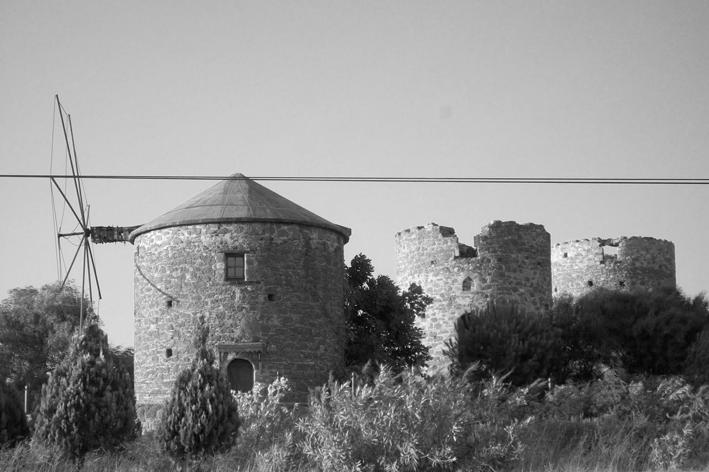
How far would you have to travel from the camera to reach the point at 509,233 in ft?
118

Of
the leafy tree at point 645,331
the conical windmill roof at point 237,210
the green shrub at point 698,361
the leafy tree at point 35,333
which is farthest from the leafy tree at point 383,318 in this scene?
the leafy tree at point 35,333

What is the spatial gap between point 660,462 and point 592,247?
22.5 meters

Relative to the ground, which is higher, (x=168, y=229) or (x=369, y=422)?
(x=168, y=229)

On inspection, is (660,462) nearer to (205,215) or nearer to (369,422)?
(369,422)

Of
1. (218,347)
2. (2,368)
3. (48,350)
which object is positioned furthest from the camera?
(48,350)

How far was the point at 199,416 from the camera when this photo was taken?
19094mm

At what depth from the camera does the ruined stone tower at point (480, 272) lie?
35.8m

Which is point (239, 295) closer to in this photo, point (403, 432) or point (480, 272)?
point (480, 272)

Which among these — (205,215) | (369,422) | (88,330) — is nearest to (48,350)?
(205,215)

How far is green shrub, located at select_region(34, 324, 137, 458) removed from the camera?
1925 centimetres

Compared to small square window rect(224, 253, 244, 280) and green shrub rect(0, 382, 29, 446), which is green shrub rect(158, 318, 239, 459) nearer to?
green shrub rect(0, 382, 29, 446)

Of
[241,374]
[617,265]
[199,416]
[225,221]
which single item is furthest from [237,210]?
[617,265]

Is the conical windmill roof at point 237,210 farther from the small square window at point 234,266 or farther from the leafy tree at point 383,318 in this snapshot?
the leafy tree at point 383,318

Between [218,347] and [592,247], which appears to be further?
[592,247]
